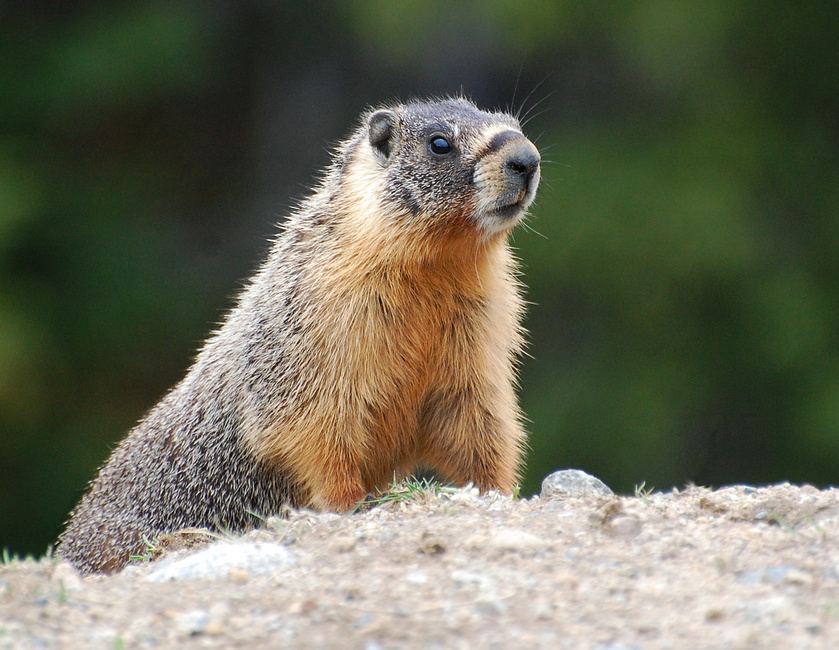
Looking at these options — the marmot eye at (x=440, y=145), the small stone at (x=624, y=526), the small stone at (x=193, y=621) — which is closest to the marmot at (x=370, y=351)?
the marmot eye at (x=440, y=145)

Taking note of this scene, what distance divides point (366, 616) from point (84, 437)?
11346mm

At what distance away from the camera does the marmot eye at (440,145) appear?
6137mm

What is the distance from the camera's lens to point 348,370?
5.93 m

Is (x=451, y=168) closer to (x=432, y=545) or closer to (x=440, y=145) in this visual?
(x=440, y=145)

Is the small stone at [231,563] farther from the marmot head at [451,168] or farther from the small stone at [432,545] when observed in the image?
the marmot head at [451,168]

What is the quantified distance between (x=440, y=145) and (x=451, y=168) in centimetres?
18

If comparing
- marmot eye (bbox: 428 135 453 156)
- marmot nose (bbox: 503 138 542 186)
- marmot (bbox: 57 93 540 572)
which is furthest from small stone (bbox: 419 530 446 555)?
marmot eye (bbox: 428 135 453 156)

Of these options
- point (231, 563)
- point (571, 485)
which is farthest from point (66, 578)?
point (571, 485)

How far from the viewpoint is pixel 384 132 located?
6.41 m

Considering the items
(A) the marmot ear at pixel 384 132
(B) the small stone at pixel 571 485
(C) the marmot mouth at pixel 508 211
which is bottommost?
(B) the small stone at pixel 571 485

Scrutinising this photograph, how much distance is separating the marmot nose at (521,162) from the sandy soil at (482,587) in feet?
6.23

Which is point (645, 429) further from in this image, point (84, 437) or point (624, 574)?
point (624, 574)

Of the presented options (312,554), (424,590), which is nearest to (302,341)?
(312,554)

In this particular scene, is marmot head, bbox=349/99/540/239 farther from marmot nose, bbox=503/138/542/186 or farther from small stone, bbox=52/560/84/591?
small stone, bbox=52/560/84/591
